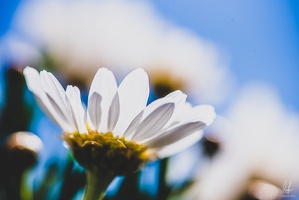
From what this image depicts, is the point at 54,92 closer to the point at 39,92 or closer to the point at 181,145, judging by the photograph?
the point at 39,92

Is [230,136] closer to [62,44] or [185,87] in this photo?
[185,87]

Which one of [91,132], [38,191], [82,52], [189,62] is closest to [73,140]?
[91,132]

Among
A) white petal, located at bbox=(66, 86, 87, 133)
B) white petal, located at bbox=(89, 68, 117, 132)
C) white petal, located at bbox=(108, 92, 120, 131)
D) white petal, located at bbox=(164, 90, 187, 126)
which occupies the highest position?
white petal, located at bbox=(164, 90, 187, 126)

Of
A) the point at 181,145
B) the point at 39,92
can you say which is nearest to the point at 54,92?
the point at 39,92

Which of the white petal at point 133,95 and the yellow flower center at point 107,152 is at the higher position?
the white petal at point 133,95

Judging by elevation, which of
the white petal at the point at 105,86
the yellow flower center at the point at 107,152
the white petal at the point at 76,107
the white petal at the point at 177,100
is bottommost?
the yellow flower center at the point at 107,152
